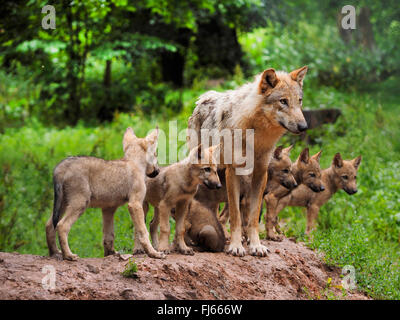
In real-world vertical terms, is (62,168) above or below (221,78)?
below

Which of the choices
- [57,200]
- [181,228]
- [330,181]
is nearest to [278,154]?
[330,181]

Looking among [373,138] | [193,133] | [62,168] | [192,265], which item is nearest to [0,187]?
[193,133]

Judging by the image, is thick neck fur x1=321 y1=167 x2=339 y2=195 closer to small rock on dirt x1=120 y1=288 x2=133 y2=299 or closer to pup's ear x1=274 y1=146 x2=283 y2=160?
pup's ear x1=274 y1=146 x2=283 y2=160

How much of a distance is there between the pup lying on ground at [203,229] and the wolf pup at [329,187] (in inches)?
101

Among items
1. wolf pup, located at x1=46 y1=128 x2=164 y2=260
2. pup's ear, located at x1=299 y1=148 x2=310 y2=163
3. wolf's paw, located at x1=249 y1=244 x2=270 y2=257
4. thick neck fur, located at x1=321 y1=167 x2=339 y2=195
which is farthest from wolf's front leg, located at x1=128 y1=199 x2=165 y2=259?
thick neck fur, located at x1=321 y1=167 x2=339 y2=195

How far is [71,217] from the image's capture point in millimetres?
5051

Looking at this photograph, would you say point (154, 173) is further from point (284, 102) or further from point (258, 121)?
point (284, 102)

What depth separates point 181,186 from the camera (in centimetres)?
593

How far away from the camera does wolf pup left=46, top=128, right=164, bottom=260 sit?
16.8 ft

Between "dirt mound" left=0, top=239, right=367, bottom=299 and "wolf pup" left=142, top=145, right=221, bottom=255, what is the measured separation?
273mm

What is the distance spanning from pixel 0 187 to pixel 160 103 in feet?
24.3

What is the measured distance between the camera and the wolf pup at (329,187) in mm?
8672

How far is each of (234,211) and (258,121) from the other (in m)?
1.18
